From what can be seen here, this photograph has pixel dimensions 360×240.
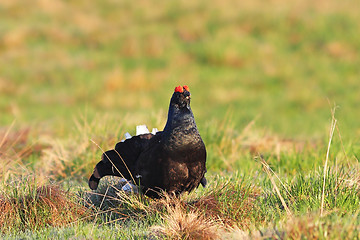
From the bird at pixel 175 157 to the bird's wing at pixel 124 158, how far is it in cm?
9

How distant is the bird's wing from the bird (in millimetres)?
88

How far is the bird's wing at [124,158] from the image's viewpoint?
4.93 m

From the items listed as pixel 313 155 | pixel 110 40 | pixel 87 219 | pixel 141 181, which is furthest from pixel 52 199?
pixel 110 40

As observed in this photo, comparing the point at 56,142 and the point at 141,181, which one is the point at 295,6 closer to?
the point at 56,142

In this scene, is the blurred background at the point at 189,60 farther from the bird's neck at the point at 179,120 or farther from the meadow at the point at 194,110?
the bird's neck at the point at 179,120

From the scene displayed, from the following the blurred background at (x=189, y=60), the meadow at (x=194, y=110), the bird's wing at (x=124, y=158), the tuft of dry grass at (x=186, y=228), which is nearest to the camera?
the tuft of dry grass at (x=186, y=228)

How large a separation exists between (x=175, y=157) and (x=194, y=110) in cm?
873

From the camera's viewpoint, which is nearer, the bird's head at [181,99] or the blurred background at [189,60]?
the bird's head at [181,99]

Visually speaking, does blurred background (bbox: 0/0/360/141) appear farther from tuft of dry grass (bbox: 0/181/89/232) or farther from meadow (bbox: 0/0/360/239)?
tuft of dry grass (bbox: 0/181/89/232)

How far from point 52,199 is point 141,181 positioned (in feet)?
2.63

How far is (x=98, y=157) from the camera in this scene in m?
6.46

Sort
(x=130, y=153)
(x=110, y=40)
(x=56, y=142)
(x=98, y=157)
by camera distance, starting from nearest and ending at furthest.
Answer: (x=130, y=153)
(x=98, y=157)
(x=56, y=142)
(x=110, y=40)

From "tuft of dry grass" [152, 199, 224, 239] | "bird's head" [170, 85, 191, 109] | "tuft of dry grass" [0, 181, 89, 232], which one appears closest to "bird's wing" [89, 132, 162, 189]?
"tuft of dry grass" [0, 181, 89, 232]

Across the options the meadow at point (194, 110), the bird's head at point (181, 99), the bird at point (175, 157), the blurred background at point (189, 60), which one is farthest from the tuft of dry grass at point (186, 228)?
the blurred background at point (189, 60)
